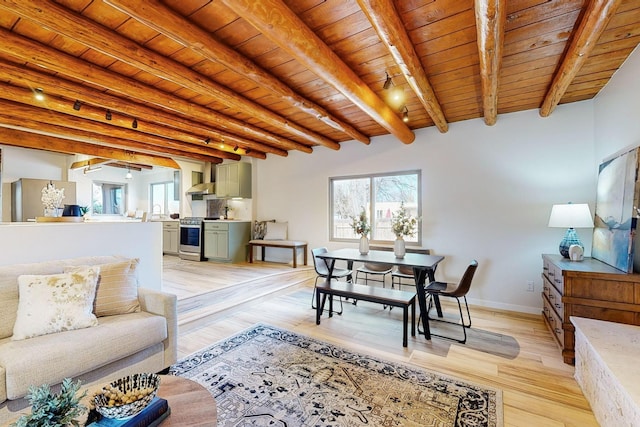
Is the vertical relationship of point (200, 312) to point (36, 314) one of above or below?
below

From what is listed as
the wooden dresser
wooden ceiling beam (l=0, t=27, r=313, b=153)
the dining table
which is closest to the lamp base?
the wooden dresser

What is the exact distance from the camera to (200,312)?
A: 3.33 meters

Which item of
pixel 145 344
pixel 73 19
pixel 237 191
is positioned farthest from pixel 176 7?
pixel 237 191

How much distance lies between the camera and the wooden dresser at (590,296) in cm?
217

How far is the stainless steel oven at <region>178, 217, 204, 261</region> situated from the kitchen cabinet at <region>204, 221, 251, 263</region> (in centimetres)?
14

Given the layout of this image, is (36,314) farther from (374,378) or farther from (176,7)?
(374,378)

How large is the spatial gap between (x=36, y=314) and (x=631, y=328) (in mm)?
4079

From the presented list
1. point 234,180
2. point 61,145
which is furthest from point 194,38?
point 61,145

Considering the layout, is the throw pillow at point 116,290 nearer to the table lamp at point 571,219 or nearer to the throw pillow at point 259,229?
the throw pillow at point 259,229

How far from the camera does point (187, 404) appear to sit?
4.01ft

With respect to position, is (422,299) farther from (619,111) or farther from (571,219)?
(619,111)

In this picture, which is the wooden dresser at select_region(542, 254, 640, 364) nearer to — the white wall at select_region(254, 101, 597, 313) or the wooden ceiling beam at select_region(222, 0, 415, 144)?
the white wall at select_region(254, 101, 597, 313)

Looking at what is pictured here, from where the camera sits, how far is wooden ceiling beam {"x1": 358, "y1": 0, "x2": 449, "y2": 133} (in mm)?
1657

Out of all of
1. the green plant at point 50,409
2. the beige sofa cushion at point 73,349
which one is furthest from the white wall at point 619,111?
the beige sofa cushion at point 73,349
